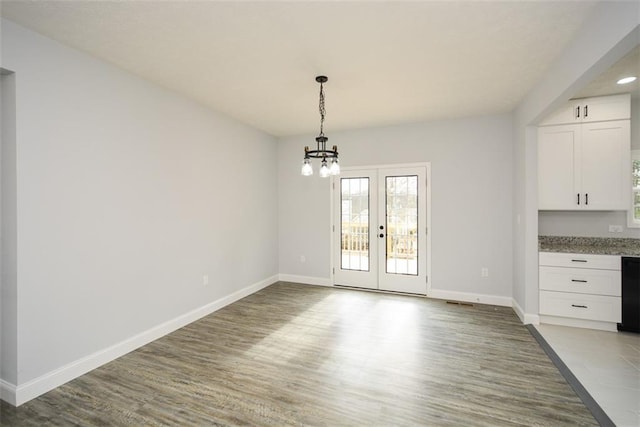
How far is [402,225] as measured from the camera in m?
5.05

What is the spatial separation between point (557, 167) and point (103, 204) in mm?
5111

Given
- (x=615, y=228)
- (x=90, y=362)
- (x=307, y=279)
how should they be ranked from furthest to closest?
(x=307, y=279), (x=615, y=228), (x=90, y=362)

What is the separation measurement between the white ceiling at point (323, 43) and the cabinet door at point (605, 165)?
102cm

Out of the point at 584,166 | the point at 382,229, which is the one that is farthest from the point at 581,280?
the point at 382,229

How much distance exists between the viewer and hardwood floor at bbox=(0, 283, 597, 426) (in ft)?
6.97

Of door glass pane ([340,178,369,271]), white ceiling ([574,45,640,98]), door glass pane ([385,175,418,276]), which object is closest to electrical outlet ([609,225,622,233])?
white ceiling ([574,45,640,98])

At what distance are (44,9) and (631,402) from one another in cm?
503

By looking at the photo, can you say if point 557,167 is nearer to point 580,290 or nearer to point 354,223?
point 580,290

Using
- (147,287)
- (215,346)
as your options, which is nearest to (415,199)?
(215,346)

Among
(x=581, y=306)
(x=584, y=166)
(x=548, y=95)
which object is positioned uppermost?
(x=548, y=95)

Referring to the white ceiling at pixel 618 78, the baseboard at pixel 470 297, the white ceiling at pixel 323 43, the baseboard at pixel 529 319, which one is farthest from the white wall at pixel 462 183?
the white ceiling at pixel 618 78

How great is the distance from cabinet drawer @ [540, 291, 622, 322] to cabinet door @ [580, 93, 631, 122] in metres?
2.10

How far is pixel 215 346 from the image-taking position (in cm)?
318

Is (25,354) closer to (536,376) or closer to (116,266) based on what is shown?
(116,266)
